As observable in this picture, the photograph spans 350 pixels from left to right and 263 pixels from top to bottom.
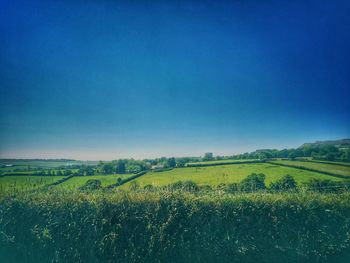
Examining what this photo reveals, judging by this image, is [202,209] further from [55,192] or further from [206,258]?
[55,192]

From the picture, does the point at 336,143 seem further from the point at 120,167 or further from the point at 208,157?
the point at 120,167

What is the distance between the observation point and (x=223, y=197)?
4727 millimetres

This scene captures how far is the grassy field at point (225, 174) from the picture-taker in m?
7.18

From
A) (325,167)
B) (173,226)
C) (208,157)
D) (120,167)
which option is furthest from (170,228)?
(325,167)

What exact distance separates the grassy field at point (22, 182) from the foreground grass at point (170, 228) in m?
0.64

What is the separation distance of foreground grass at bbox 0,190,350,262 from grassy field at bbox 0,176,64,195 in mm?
645

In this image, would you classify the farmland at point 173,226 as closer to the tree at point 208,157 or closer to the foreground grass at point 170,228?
the foreground grass at point 170,228

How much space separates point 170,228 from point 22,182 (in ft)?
15.0

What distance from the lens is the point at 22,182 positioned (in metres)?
6.05

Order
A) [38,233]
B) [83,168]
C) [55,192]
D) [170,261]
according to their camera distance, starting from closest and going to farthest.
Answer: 1. [170,261]
2. [38,233]
3. [55,192]
4. [83,168]

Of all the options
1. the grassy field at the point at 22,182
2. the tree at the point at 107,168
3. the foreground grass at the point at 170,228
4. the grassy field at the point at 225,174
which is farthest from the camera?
the tree at the point at 107,168

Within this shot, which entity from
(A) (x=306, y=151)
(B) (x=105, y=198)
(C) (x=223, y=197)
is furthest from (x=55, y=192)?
(A) (x=306, y=151)

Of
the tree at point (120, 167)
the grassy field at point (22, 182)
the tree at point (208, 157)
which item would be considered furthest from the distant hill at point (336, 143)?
the grassy field at point (22, 182)

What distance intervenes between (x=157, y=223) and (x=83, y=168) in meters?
4.44
